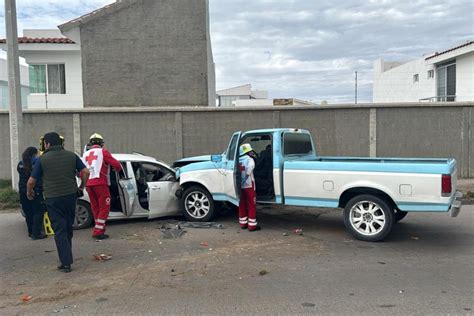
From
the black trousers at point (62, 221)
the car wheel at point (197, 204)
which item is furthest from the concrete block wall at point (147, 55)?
the black trousers at point (62, 221)

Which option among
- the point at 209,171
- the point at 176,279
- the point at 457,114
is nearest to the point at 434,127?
the point at 457,114

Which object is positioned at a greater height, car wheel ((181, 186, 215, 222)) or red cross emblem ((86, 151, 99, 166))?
red cross emblem ((86, 151, 99, 166))

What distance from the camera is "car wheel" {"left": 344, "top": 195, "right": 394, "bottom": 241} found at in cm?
682

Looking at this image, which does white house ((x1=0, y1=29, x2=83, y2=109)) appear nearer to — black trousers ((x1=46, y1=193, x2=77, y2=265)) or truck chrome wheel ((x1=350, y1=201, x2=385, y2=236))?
black trousers ((x1=46, y1=193, x2=77, y2=265))

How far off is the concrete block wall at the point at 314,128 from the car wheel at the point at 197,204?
5275 mm

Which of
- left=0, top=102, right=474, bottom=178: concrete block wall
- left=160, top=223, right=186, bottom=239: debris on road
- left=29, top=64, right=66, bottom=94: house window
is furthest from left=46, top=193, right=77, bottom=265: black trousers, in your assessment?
left=29, top=64, right=66, bottom=94: house window

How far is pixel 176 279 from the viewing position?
5297 millimetres

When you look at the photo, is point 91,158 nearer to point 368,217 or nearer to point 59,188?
point 59,188

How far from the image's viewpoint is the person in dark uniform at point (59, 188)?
5730 millimetres

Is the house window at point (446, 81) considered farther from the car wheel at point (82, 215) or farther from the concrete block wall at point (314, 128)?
the car wheel at point (82, 215)

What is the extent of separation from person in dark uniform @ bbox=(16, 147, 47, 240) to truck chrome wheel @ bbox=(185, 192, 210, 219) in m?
2.59

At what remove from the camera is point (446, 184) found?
634 centimetres

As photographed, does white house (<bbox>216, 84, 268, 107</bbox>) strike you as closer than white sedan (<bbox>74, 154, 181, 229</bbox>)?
No

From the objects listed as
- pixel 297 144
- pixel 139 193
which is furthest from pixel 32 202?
pixel 297 144
